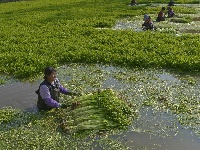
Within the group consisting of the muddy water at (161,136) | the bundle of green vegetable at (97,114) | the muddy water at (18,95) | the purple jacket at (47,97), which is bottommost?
the muddy water at (161,136)

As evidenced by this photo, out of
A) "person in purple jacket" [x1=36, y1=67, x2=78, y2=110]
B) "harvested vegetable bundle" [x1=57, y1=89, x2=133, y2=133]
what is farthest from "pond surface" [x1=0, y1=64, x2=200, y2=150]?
"person in purple jacket" [x1=36, y1=67, x2=78, y2=110]

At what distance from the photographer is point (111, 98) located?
36.4ft

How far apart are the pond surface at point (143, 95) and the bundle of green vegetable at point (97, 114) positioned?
16.0 inches

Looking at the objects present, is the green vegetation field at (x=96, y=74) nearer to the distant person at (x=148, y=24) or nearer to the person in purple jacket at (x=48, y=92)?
the person in purple jacket at (x=48, y=92)

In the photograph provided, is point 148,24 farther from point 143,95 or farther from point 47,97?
point 47,97

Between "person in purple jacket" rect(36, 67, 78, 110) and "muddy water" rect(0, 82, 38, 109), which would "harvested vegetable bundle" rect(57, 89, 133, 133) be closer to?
"person in purple jacket" rect(36, 67, 78, 110)

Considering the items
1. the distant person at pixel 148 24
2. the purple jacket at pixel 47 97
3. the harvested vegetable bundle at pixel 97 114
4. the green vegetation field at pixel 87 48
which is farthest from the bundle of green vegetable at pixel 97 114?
→ the distant person at pixel 148 24

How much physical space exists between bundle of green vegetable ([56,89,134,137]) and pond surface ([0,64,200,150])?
0.41 metres

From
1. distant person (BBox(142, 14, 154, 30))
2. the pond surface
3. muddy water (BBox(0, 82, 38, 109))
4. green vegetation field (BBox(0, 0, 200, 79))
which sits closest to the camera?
the pond surface

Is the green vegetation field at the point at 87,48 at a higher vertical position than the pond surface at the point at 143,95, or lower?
higher

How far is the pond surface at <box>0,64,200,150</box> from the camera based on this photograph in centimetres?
972

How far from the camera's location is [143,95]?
1284 cm

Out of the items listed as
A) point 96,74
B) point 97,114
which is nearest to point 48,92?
point 97,114

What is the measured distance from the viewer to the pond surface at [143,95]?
383 inches
